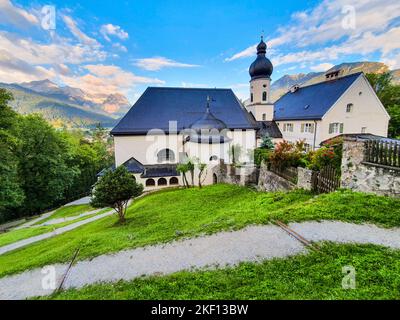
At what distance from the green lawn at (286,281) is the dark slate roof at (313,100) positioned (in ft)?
68.5

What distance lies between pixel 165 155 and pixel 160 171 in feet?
7.23

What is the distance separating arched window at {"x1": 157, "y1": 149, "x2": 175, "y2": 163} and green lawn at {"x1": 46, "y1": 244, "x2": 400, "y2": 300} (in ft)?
61.8

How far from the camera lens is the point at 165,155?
23.3 m

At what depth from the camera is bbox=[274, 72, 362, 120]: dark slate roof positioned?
21.8m

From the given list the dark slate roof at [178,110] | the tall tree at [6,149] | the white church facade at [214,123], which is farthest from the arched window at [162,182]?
the tall tree at [6,149]

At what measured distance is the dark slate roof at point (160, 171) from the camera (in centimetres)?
2130

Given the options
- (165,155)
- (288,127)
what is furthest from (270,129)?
(165,155)

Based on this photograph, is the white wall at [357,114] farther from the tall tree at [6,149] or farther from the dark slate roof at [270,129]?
the tall tree at [6,149]

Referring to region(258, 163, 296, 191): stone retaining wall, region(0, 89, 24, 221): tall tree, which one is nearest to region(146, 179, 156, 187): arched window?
region(0, 89, 24, 221): tall tree

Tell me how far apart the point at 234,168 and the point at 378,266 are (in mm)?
12632

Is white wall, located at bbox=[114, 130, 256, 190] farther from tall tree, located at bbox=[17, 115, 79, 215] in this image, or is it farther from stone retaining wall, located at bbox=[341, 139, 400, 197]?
stone retaining wall, located at bbox=[341, 139, 400, 197]

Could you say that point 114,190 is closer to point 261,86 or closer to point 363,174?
point 363,174

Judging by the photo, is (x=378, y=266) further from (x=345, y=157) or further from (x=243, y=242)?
(x=345, y=157)
